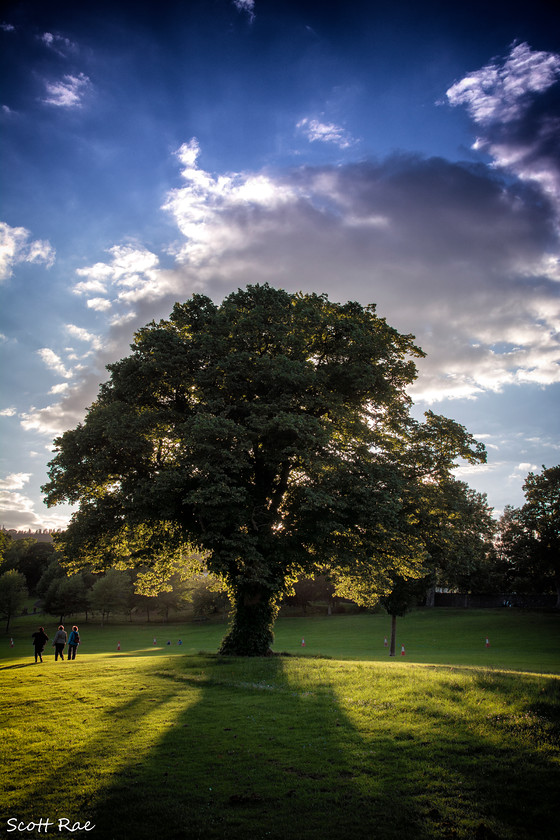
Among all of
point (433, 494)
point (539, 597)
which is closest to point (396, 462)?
point (433, 494)

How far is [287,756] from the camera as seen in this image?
952cm

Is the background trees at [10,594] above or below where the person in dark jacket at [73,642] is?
below

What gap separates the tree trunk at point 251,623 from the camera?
25047 mm

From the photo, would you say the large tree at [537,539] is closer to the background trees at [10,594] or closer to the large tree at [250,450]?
the large tree at [250,450]

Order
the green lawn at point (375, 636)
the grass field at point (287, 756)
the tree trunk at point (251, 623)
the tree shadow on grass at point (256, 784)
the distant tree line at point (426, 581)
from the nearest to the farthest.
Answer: the tree shadow on grass at point (256, 784), the grass field at point (287, 756), the tree trunk at point (251, 623), the green lawn at point (375, 636), the distant tree line at point (426, 581)

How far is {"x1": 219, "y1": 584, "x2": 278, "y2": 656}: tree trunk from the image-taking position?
25047 mm

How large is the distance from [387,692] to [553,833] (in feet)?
25.2

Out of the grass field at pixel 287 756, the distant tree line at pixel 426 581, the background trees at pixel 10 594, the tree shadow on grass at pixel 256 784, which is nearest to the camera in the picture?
the tree shadow on grass at pixel 256 784

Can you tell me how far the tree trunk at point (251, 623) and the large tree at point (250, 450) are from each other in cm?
7

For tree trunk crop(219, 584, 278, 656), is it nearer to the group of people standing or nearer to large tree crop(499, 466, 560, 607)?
the group of people standing

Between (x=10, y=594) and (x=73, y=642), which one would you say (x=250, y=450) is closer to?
(x=73, y=642)

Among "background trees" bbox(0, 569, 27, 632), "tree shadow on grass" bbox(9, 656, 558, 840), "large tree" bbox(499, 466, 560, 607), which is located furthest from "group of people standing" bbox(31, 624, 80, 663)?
Result: "large tree" bbox(499, 466, 560, 607)

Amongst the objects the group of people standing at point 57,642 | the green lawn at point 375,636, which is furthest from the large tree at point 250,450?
the green lawn at point 375,636

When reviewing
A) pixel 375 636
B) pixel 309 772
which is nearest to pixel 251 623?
pixel 309 772
